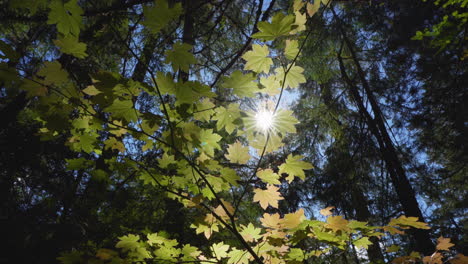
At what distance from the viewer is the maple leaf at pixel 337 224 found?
4.21 feet

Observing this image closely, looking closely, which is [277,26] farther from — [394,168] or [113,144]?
[394,168]

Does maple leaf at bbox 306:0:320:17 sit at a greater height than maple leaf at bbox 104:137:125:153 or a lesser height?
greater

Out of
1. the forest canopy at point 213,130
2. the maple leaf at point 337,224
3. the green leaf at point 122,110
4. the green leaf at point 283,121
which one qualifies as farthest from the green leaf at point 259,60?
the maple leaf at point 337,224

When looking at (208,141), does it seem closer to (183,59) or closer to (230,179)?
(230,179)

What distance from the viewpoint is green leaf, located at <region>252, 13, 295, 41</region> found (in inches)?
40.6

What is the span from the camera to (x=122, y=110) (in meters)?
1.21

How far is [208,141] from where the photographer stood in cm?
150

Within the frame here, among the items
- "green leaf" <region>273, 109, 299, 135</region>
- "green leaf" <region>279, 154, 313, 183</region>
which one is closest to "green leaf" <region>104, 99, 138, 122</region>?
"green leaf" <region>273, 109, 299, 135</region>

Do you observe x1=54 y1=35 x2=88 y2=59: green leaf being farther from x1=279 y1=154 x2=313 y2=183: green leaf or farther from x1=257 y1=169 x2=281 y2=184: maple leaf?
x1=279 y1=154 x2=313 y2=183: green leaf

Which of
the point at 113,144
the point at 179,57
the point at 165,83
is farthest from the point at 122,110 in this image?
the point at 113,144

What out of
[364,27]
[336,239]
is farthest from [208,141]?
[364,27]

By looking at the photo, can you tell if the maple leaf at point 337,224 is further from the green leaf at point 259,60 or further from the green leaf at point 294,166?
the green leaf at point 259,60

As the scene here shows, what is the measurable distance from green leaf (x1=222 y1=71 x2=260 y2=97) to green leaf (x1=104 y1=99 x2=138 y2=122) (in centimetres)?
48

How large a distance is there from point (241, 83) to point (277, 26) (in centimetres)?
31
